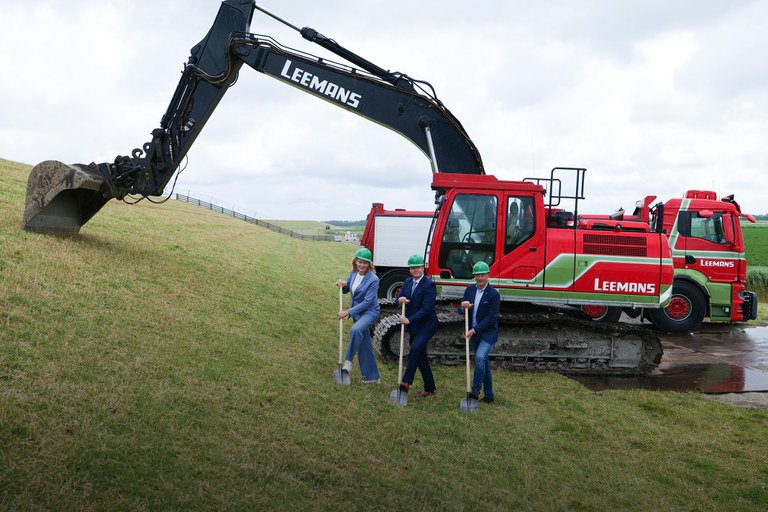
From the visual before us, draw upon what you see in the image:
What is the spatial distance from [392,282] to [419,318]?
10.0 metres

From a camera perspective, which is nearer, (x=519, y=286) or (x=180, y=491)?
(x=180, y=491)

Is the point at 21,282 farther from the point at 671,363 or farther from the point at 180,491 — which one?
the point at 671,363

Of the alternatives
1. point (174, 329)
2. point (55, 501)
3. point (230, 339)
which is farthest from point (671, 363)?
point (55, 501)

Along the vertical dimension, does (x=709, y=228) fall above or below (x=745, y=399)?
above

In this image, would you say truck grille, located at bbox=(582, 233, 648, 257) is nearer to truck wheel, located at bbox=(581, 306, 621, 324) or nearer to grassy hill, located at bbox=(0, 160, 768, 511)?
grassy hill, located at bbox=(0, 160, 768, 511)

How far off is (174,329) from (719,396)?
339 inches

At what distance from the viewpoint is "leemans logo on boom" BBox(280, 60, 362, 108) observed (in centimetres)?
1130

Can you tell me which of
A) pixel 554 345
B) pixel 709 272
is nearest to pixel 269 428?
pixel 554 345

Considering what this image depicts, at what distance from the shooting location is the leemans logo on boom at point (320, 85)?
11297 millimetres

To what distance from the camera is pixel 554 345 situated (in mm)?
10828

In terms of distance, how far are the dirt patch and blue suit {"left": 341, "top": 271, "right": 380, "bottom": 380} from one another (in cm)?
545

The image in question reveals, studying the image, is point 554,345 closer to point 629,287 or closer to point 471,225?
point 629,287

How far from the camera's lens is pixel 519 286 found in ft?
34.8

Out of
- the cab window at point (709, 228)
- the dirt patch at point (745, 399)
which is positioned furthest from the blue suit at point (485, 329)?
the cab window at point (709, 228)
